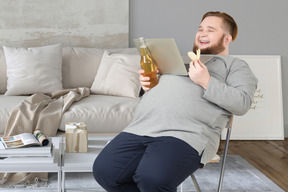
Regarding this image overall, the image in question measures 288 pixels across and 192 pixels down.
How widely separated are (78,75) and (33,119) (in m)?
0.91

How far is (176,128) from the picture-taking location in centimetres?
198

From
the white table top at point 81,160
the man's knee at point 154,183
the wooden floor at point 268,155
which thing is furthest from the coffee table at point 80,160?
the wooden floor at point 268,155

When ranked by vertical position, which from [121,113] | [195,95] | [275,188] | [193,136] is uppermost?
[195,95]

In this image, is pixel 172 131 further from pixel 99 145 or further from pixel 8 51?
pixel 8 51

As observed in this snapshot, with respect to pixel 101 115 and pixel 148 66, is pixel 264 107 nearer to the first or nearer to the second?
pixel 101 115

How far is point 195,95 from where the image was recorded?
81.4 inches

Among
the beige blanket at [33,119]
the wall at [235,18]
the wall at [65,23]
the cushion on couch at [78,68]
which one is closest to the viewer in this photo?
the beige blanket at [33,119]

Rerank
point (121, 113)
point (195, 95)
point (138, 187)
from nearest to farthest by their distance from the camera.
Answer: point (138, 187), point (195, 95), point (121, 113)

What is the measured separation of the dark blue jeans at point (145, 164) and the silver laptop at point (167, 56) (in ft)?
1.16

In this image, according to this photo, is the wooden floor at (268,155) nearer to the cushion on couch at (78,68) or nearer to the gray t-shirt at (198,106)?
the gray t-shirt at (198,106)

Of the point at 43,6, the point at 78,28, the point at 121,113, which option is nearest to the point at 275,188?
the point at 121,113

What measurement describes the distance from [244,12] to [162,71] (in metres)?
2.62

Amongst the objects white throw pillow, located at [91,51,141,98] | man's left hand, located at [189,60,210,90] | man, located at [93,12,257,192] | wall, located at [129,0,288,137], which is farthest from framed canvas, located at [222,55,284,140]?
man's left hand, located at [189,60,210,90]

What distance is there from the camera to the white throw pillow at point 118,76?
144 inches
